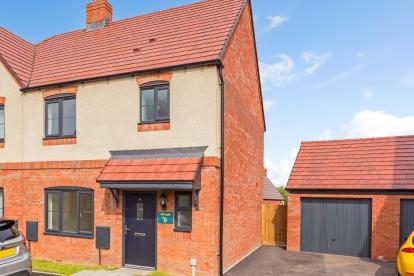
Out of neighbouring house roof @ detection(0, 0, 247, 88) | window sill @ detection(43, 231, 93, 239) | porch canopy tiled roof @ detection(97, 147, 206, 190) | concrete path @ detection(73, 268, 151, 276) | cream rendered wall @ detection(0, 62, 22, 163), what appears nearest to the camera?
porch canopy tiled roof @ detection(97, 147, 206, 190)

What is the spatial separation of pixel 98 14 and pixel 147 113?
6597 millimetres

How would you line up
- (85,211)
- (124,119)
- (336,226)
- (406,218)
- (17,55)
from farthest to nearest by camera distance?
(17,55), (336,226), (406,218), (85,211), (124,119)

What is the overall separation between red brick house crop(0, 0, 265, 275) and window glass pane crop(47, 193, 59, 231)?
4 cm

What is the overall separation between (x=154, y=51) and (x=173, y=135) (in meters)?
3.13

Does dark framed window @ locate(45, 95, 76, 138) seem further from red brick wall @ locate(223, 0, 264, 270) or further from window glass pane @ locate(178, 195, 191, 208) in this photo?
red brick wall @ locate(223, 0, 264, 270)

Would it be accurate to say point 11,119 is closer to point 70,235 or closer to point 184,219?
point 70,235

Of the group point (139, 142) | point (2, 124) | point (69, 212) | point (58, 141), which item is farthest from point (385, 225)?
point (2, 124)

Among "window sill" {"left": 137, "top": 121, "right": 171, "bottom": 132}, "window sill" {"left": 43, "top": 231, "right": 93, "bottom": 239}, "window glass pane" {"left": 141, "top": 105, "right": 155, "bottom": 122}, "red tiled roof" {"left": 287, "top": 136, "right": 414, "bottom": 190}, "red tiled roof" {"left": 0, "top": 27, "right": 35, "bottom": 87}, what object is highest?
"red tiled roof" {"left": 0, "top": 27, "right": 35, "bottom": 87}

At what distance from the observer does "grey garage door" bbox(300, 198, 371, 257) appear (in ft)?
42.3

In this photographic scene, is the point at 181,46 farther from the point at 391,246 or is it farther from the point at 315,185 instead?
the point at 391,246

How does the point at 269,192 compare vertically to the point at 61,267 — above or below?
below

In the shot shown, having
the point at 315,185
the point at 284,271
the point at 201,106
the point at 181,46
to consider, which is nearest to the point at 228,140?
the point at 201,106

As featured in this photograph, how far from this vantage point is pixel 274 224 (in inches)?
621

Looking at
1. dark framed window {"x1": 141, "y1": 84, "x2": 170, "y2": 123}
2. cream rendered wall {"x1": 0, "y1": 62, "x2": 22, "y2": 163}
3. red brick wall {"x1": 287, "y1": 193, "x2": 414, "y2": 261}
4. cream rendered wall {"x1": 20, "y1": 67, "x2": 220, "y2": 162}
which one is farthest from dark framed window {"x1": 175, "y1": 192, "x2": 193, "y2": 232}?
red brick wall {"x1": 287, "y1": 193, "x2": 414, "y2": 261}
